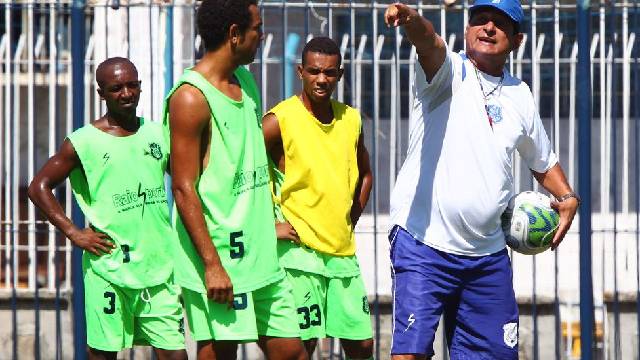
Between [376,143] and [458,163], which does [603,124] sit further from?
[458,163]

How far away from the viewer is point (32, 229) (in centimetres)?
904

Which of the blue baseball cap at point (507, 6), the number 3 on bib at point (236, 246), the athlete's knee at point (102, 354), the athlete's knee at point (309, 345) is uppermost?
the blue baseball cap at point (507, 6)

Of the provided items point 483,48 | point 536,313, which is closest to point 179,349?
point 483,48

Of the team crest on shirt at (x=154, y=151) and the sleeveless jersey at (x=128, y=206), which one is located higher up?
the team crest on shirt at (x=154, y=151)

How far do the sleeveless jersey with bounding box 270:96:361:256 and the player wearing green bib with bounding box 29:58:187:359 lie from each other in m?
0.63

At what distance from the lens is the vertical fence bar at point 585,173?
7453mm

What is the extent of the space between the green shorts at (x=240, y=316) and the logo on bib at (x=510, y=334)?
1.03 meters

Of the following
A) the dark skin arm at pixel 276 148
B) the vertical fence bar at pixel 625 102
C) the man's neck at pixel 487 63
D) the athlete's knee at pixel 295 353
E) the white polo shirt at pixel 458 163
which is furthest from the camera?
the vertical fence bar at pixel 625 102

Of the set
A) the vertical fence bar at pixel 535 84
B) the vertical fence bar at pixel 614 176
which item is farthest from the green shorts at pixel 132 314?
the vertical fence bar at pixel 614 176

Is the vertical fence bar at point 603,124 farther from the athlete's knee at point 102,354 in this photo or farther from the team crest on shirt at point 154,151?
the athlete's knee at point 102,354

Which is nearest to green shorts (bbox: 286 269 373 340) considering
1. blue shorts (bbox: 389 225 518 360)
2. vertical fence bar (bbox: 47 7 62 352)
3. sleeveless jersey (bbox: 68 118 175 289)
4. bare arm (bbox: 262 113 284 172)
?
bare arm (bbox: 262 113 284 172)

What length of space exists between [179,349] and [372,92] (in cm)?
282

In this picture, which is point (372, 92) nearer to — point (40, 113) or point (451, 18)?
point (451, 18)

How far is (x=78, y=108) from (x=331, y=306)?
1842 mm
